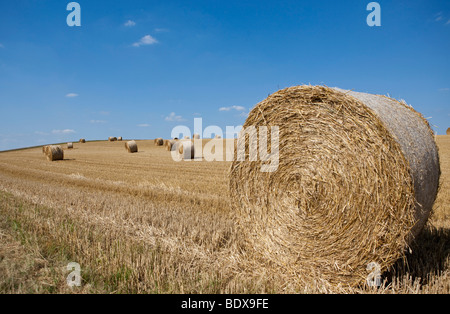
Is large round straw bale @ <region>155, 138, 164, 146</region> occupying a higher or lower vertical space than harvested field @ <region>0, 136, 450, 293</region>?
higher

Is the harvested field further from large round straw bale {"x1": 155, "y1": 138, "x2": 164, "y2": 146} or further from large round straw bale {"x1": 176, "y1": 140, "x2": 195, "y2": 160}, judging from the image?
large round straw bale {"x1": 155, "y1": 138, "x2": 164, "y2": 146}

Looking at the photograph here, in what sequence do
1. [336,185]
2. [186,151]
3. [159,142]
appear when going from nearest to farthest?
[336,185], [186,151], [159,142]

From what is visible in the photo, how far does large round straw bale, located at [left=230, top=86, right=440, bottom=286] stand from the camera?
10.4 ft

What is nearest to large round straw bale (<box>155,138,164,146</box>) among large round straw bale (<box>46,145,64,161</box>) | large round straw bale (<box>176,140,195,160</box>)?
large round straw bale (<box>46,145,64,161</box>)

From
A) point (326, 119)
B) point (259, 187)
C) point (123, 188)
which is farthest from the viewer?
point (123, 188)

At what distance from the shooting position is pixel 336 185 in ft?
11.9

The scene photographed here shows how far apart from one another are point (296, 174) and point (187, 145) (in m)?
17.1

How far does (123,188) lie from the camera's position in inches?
363

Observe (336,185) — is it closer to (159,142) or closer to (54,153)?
(54,153)

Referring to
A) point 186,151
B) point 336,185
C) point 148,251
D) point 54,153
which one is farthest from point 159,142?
point 336,185

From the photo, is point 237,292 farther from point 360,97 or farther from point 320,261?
point 360,97

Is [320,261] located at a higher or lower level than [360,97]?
lower

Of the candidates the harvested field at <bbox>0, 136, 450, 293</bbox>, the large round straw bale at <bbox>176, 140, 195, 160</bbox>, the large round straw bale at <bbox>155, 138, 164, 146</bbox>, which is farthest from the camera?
the large round straw bale at <bbox>155, 138, 164, 146</bbox>

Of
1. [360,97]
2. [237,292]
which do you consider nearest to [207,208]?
[237,292]
